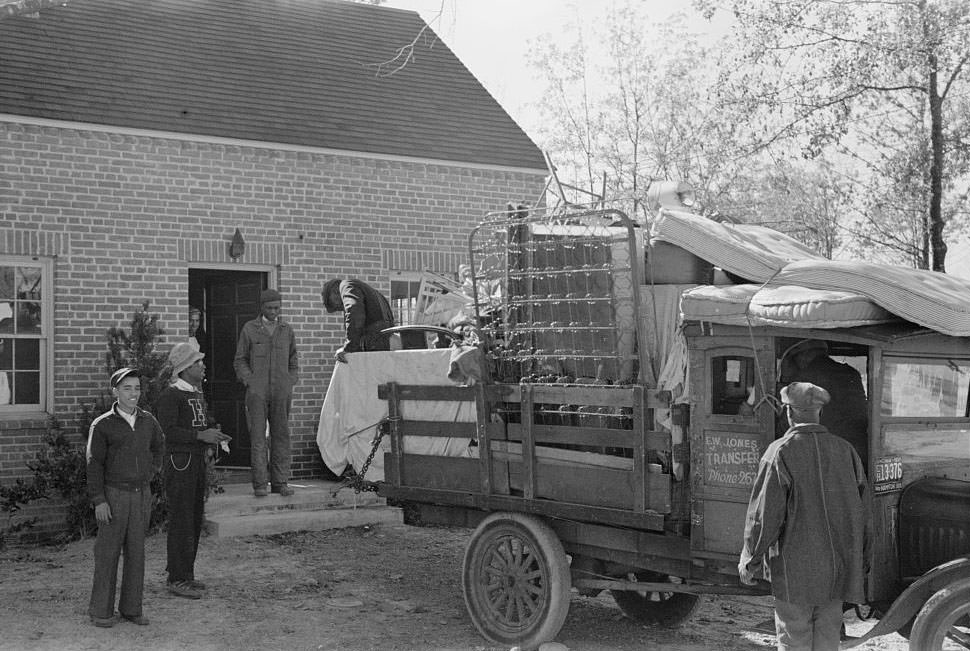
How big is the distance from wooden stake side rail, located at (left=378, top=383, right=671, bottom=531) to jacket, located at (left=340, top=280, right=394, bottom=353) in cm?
111

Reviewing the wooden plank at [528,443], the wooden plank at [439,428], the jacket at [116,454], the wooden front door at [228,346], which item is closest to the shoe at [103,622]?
the jacket at [116,454]

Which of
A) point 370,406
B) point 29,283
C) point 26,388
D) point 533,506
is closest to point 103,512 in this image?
point 370,406

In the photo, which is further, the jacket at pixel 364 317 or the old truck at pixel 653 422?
the jacket at pixel 364 317

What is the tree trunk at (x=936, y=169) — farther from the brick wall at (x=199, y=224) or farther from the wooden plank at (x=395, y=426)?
the wooden plank at (x=395, y=426)

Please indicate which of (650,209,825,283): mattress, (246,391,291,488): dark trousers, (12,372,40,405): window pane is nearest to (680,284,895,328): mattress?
(650,209,825,283): mattress

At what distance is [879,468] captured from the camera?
5645 millimetres

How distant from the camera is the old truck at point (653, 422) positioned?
566cm

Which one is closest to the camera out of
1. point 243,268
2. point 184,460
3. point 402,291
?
point 184,460

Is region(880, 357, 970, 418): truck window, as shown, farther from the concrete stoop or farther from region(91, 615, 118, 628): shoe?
the concrete stoop

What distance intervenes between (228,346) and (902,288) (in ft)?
28.5

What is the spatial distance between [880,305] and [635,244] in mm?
1402

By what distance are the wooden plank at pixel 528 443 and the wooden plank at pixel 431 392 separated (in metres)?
0.48

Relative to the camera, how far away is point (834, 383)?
5906mm

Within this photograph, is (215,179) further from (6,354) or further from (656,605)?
(656,605)
